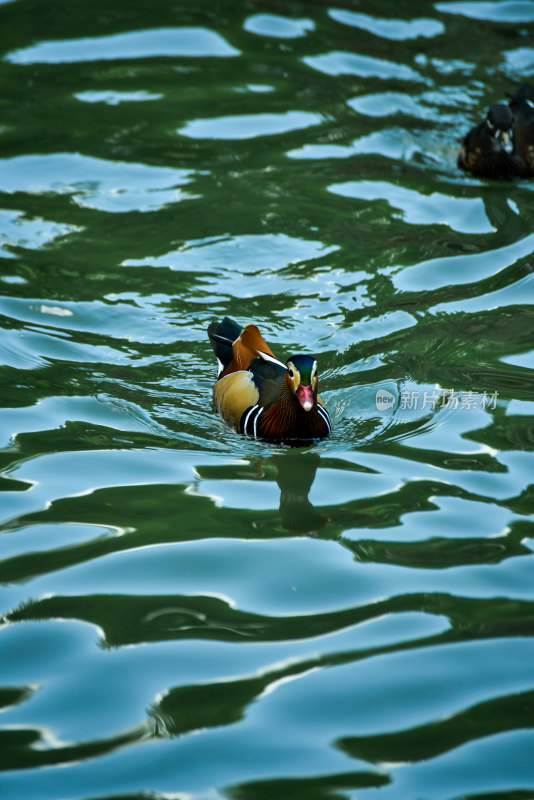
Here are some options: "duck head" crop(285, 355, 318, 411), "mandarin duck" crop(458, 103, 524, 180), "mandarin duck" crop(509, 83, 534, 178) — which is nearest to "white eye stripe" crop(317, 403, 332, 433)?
"duck head" crop(285, 355, 318, 411)

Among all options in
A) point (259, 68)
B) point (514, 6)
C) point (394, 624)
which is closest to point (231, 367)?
point (394, 624)

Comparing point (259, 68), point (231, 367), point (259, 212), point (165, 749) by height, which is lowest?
point (165, 749)

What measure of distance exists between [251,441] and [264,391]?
0.40m

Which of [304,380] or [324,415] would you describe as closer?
[304,380]

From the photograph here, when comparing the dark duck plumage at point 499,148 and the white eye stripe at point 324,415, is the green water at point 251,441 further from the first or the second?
the dark duck plumage at point 499,148

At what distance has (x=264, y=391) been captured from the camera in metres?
7.50

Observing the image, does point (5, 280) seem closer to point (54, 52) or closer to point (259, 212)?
point (259, 212)

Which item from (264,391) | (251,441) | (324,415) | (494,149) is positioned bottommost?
(251,441)

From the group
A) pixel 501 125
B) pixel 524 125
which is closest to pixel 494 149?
pixel 501 125

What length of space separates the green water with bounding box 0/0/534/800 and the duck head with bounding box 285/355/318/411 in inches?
16.2

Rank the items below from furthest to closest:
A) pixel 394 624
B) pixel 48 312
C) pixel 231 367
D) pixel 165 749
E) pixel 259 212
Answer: pixel 259 212, pixel 48 312, pixel 231 367, pixel 394 624, pixel 165 749

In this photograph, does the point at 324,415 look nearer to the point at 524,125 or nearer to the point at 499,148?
the point at 499,148

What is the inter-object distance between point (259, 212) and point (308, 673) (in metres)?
7.07

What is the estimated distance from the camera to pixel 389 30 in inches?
612
